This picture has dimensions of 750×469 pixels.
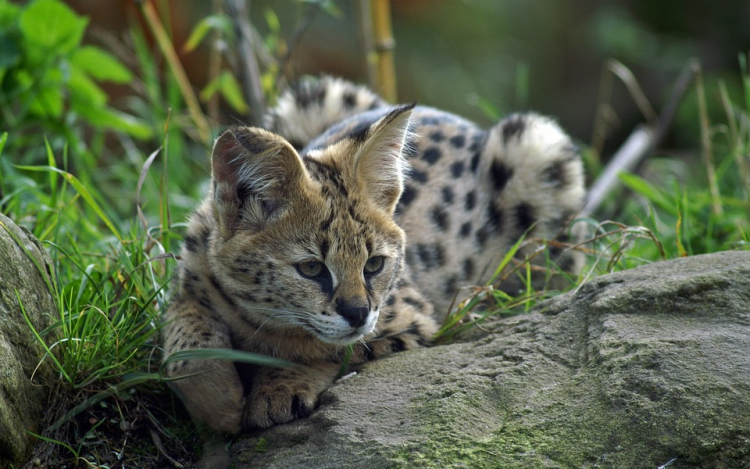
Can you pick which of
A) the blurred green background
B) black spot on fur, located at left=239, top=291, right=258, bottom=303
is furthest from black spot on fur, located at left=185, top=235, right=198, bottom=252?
the blurred green background

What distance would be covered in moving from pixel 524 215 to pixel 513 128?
0.59m

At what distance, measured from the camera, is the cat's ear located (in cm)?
369

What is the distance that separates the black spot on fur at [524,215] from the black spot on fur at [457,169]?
1.42 feet

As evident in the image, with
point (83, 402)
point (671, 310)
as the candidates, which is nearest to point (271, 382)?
point (83, 402)

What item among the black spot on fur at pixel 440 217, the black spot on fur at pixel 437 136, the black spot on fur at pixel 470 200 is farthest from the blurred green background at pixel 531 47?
the black spot on fur at pixel 440 217

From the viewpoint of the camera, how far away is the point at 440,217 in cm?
495

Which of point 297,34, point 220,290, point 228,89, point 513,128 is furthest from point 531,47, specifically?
point 220,290

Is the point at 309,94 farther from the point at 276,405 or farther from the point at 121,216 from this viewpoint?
the point at 276,405

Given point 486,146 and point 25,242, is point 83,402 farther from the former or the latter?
point 486,146

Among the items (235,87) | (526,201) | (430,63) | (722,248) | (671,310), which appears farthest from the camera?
(430,63)

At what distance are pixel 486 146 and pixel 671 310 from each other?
213 centimetres

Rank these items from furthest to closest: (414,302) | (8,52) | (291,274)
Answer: (8,52) < (414,302) < (291,274)

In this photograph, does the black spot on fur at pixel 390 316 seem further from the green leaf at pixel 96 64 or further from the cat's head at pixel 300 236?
the green leaf at pixel 96 64

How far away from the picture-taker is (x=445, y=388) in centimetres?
325
